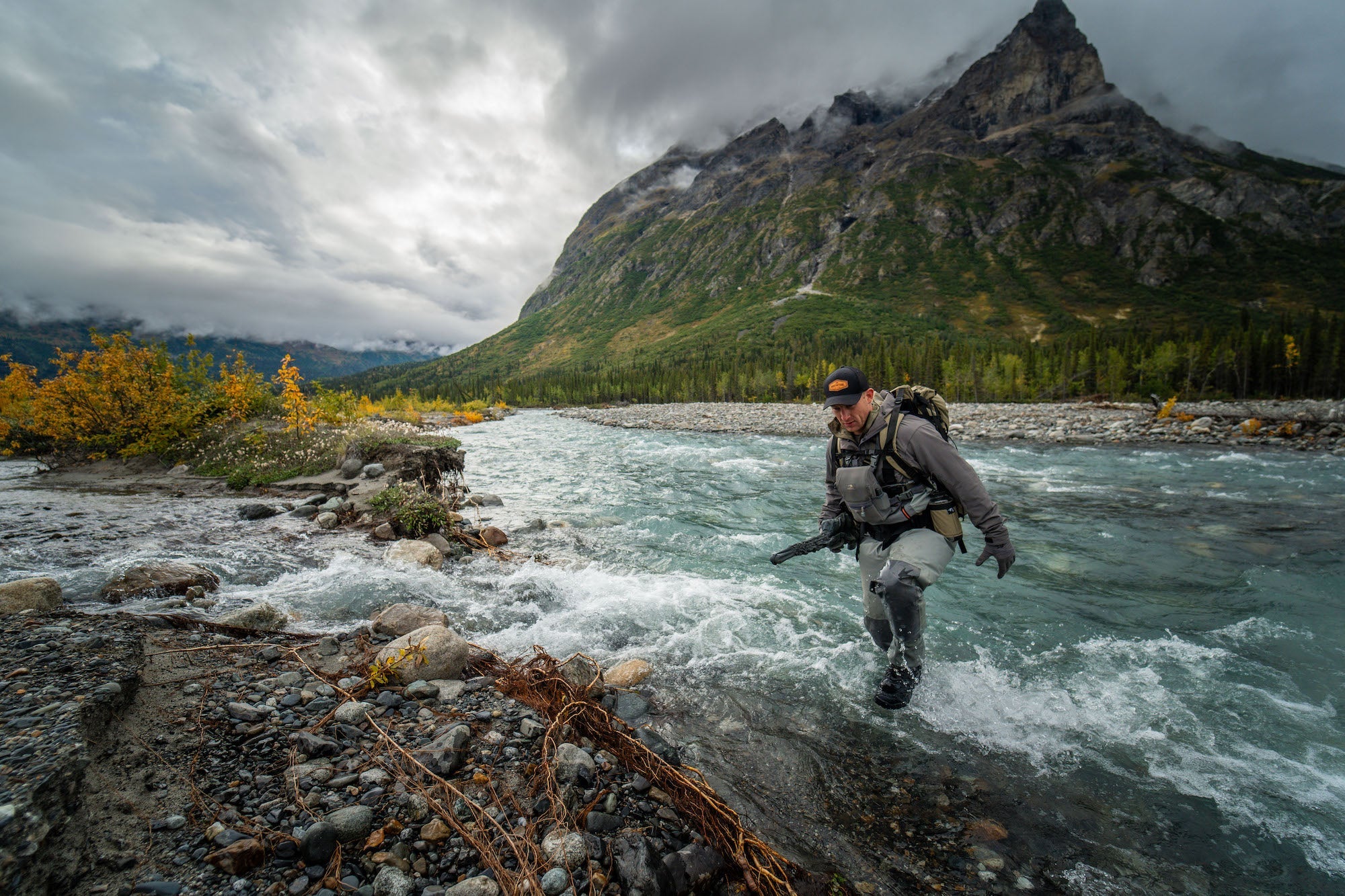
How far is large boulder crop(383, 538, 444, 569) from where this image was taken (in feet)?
29.3

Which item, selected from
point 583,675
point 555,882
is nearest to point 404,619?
point 583,675

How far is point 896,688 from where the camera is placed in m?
5.32

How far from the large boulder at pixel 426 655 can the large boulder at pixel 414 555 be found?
3885mm

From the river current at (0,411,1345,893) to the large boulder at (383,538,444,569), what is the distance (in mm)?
375

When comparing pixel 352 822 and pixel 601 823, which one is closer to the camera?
pixel 352 822

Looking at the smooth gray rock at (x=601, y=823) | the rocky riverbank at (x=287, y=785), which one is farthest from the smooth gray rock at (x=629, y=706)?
the smooth gray rock at (x=601, y=823)

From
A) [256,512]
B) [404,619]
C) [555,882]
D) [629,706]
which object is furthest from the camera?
[256,512]

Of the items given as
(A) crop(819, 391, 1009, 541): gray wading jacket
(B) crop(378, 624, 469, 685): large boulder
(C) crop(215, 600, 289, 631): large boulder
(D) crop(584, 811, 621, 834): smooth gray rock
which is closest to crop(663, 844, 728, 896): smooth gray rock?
(D) crop(584, 811, 621, 834): smooth gray rock

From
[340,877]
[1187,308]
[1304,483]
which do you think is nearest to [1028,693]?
[340,877]

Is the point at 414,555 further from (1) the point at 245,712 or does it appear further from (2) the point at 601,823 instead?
(2) the point at 601,823

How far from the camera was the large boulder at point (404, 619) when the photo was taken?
6020 mm

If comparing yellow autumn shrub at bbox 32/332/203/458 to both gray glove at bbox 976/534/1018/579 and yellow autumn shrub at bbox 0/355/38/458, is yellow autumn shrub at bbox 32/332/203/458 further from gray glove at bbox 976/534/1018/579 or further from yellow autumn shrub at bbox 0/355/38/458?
gray glove at bbox 976/534/1018/579

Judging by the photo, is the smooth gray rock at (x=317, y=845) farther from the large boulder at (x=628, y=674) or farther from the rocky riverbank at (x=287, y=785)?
the large boulder at (x=628, y=674)

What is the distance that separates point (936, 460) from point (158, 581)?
32.3ft
